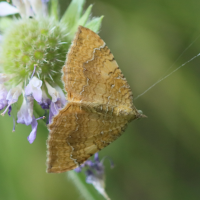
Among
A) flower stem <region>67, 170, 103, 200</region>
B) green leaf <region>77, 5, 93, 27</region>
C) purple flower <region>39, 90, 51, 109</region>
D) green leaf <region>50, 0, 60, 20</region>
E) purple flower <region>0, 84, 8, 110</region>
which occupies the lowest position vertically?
flower stem <region>67, 170, 103, 200</region>

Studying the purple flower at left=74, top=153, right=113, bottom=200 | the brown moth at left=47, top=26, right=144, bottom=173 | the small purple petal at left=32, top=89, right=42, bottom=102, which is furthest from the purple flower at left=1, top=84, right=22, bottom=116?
the purple flower at left=74, top=153, right=113, bottom=200

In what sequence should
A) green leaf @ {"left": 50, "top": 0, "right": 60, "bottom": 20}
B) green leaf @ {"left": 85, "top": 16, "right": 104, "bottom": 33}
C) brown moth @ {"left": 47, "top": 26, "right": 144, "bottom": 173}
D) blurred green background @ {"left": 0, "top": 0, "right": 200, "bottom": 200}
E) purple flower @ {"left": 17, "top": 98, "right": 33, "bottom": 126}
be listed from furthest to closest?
1. blurred green background @ {"left": 0, "top": 0, "right": 200, "bottom": 200}
2. green leaf @ {"left": 50, "top": 0, "right": 60, "bottom": 20}
3. green leaf @ {"left": 85, "top": 16, "right": 104, "bottom": 33}
4. purple flower @ {"left": 17, "top": 98, "right": 33, "bottom": 126}
5. brown moth @ {"left": 47, "top": 26, "right": 144, "bottom": 173}

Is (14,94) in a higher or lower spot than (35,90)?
lower

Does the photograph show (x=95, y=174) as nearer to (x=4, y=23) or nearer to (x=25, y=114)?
(x=25, y=114)

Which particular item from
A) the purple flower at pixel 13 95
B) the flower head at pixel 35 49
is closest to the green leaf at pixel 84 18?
the flower head at pixel 35 49

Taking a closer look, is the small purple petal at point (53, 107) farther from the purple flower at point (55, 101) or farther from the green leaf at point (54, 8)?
the green leaf at point (54, 8)

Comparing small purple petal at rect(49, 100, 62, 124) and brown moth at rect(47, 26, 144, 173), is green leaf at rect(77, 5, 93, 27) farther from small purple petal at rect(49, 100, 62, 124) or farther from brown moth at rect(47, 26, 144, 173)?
small purple petal at rect(49, 100, 62, 124)

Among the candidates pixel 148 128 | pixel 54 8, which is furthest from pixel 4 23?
pixel 148 128
